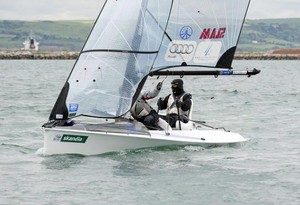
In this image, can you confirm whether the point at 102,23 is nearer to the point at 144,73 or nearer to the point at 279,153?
the point at 144,73

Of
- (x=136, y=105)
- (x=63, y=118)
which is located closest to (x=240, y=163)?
(x=136, y=105)

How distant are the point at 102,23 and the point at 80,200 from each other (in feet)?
14.5

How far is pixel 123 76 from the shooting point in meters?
15.8

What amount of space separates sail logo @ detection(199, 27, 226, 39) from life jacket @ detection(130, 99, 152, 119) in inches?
90.5

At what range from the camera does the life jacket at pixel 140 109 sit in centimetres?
1616

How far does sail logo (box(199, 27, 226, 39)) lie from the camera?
17.6m

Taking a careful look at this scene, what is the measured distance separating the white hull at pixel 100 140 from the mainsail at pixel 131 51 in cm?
36

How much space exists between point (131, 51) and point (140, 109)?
1.16m

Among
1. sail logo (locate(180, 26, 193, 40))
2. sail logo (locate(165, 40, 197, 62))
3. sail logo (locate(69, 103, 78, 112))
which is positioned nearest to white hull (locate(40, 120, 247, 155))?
sail logo (locate(69, 103, 78, 112))

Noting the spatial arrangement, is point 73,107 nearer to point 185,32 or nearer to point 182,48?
point 182,48

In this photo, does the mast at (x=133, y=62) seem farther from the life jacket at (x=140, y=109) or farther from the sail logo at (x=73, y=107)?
the sail logo at (x=73, y=107)

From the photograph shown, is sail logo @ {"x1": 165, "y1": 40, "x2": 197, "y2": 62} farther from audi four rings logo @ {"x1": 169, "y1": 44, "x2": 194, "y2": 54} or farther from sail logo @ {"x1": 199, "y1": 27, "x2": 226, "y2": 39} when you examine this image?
sail logo @ {"x1": 199, "y1": 27, "x2": 226, "y2": 39}

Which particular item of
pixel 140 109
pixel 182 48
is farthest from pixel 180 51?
pixel 140 109

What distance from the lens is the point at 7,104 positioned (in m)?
29.8
